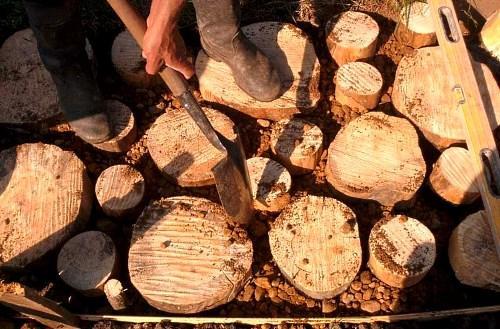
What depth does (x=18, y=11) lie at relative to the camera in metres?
3.32

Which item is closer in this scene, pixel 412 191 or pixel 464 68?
pixel 412 191

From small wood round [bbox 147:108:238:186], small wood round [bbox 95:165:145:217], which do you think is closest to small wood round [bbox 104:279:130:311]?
small wood round [bbox 95:165:145:217]

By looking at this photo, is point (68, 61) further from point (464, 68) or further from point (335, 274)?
point (464, 68)

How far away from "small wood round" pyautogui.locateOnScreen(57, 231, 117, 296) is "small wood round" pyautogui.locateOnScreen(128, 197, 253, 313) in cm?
11

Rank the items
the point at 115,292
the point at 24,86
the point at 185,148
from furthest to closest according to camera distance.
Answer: the point at 24,86 → the point at 185,148 → the point at 115,292

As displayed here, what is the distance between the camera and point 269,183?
2.52 metres

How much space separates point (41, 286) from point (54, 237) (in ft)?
0.78

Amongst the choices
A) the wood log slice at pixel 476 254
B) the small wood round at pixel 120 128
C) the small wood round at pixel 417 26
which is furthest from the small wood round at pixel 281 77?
the wood log slice at pixel 476 254

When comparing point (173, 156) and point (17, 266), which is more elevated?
point (173, 156)

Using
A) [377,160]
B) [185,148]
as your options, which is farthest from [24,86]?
[377,160]

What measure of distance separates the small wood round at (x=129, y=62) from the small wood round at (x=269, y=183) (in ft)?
2.88

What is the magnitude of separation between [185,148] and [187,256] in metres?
0.56

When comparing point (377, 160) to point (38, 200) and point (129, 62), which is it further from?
point (38, 200)

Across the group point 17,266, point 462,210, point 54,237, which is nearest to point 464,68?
point 462,210
